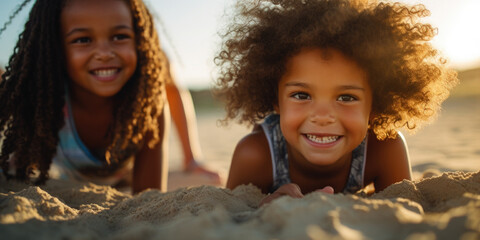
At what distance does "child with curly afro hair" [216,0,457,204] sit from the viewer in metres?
2.16

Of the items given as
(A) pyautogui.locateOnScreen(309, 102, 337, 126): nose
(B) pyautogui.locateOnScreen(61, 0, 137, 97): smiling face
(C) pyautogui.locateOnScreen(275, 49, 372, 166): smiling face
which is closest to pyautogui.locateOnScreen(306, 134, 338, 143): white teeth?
(C) pyautogui.locateOnScreen(275, 49, 372, 166): smiling face

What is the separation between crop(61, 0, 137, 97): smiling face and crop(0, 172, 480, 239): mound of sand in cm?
121

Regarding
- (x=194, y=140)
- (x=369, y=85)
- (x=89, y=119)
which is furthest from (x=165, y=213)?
(x=194, y=140)

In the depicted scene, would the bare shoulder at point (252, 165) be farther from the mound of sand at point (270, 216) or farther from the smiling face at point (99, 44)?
the smiling face at point (99, 44)

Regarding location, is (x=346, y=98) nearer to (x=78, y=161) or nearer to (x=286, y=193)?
(x=286, y=193)

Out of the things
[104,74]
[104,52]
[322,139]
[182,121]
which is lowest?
[322,139]

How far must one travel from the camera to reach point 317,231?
1071 mm

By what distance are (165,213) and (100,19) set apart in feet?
5.55

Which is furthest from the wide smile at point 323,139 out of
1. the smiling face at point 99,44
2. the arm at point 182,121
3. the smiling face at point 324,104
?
the arm at point 182,121

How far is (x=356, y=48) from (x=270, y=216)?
4.25ft

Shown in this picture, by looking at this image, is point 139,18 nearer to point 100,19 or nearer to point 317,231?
point 100,19

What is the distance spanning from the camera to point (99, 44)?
111 inches

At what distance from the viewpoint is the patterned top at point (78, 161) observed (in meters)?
3.11

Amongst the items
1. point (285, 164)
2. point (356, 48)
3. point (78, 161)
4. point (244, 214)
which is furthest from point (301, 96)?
point (78, 161)
